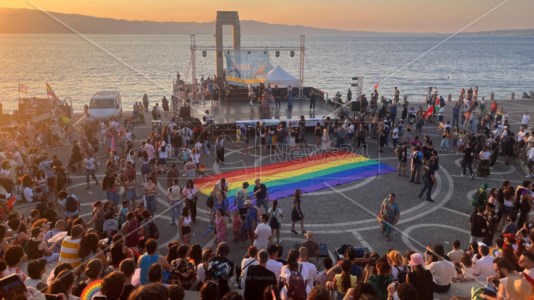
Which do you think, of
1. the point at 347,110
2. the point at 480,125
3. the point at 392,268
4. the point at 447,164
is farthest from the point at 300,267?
the point at 347,110

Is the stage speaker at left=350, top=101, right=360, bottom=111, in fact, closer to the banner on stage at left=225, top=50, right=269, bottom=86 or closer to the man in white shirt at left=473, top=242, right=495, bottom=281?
the banner on stage at left=225, top=50, right=269, bottom=86

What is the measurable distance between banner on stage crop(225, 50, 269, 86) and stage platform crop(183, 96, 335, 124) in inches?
72.3

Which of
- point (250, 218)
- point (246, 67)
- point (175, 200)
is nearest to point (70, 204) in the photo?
point (175, 200)

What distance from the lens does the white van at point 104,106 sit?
95.6 ft

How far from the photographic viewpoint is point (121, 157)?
69.1ft

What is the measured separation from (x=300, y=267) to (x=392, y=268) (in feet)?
5.26

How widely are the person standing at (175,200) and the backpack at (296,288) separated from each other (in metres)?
7.61

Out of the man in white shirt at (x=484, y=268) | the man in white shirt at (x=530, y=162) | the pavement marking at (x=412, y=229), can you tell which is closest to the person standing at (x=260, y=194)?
the pavement marking at (x=412, y=229)

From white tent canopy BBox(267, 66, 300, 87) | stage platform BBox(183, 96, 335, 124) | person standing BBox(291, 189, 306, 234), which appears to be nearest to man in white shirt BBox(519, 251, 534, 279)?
person standing BBox(291, 189, 306, 234)

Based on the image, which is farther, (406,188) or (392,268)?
(406,188)

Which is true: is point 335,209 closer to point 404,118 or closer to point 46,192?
point 46,192

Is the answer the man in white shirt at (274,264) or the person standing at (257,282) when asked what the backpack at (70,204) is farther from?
the person standing at (257,282)

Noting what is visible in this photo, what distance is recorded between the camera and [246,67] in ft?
116

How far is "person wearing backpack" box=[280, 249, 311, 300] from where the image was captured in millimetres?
6855
